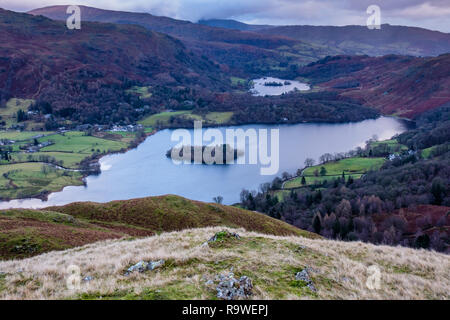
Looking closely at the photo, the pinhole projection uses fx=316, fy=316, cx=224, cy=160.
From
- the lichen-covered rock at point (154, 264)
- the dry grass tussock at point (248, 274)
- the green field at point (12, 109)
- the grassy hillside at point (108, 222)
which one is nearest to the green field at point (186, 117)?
the green field at point (12, 109)

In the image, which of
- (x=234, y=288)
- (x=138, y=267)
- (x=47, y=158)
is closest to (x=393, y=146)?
(x=47, y=158)

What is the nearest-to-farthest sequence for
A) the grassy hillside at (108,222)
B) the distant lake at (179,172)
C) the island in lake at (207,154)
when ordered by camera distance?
the grassy hillside at (108,222) → the distant lake at (179,172) → the island in lake at (207,154)

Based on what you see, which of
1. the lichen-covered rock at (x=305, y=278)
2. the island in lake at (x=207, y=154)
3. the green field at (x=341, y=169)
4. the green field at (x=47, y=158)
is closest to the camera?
the lichen-covered rock at (x=305, y=278)

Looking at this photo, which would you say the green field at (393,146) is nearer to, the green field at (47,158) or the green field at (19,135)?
the green field at (47,158)

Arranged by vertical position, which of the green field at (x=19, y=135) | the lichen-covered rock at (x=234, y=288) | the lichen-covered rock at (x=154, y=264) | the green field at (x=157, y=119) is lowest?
the lichen-covered rock at (x=154, y=264)

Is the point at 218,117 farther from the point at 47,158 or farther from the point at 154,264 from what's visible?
the point at 154,264

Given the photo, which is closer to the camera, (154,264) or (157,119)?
(154,264)
